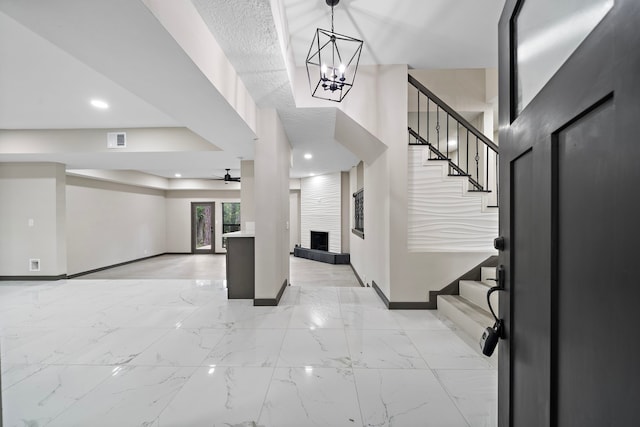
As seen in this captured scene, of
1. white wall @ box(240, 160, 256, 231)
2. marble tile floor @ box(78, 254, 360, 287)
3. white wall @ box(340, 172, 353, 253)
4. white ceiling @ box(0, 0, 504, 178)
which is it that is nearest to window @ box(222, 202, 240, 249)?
marble tile floor @ box(78, 254, 360, 287)

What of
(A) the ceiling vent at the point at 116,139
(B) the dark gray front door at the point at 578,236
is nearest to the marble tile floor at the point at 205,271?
(A) the ceiling vent at the point at 116,139

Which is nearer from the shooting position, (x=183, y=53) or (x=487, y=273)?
(x=183, y=53)

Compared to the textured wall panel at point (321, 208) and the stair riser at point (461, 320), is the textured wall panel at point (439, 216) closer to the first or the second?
the stair riser at point (461, 320)

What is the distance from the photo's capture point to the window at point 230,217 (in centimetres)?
1090

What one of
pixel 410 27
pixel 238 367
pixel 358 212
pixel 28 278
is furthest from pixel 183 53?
pixel 28 278

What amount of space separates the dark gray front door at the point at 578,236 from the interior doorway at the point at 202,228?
35.7 feet

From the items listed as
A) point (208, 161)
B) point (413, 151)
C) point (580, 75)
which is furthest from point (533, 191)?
point (208, 161)

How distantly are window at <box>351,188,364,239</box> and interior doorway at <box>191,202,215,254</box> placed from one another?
5.97 m

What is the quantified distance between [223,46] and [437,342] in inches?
131

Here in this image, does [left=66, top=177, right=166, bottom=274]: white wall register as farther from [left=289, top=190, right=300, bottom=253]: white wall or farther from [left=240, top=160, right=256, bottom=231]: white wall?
[left=289, top=190, right=300, bottom=253]: white wall

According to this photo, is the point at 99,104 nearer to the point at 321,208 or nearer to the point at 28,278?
the point at 28,278

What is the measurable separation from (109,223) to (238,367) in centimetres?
779

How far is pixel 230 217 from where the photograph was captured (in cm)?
1097

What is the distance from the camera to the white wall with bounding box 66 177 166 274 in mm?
6883
